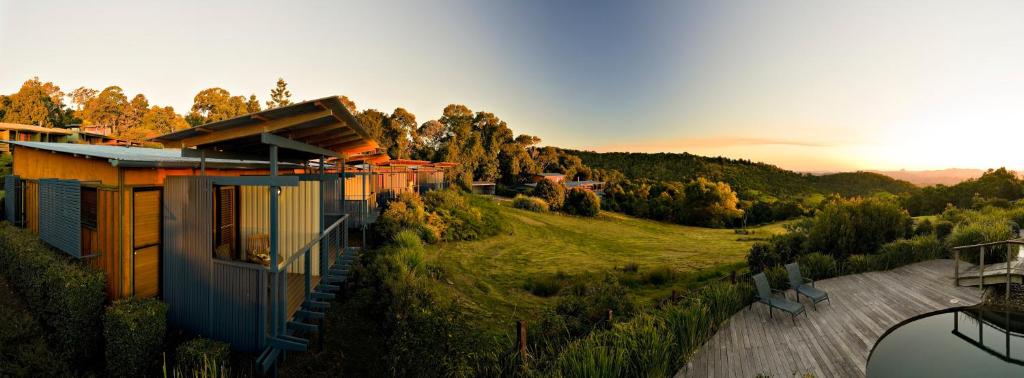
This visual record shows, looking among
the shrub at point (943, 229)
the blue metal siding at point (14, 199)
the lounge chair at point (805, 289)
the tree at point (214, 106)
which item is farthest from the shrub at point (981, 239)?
the tree at point (214, 106)

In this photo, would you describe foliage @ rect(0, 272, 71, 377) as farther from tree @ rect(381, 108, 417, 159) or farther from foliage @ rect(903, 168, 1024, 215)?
tree @ rect(381, 108, 417, 159)

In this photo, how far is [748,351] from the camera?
5.73 m

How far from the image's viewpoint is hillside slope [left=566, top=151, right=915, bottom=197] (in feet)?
202

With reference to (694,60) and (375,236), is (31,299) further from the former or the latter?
(694,60)

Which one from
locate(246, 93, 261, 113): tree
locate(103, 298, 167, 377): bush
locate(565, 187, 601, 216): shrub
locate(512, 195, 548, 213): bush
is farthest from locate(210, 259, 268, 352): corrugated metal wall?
locate(246, 93, 261, 113): tree

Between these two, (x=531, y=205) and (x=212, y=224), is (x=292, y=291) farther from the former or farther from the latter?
(x=531, y=205)

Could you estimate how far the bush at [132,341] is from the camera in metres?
4.43

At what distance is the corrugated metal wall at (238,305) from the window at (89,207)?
2.89m

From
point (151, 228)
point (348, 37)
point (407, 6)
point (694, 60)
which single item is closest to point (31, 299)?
point (151, 228)

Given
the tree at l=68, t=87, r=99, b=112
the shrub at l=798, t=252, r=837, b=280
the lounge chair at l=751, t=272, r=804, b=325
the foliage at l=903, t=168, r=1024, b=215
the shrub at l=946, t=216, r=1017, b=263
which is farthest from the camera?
the tree at l=68, t=87, r=99, b=112

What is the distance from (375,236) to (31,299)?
1003cm

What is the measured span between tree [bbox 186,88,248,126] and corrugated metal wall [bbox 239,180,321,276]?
47385 mm

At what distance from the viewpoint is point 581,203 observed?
4006 cm

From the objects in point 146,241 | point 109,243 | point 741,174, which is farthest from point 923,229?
point 741,174
